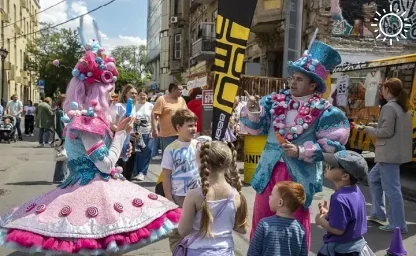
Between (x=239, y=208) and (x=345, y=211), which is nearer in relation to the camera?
(x=239, y=208)

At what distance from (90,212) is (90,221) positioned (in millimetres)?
61

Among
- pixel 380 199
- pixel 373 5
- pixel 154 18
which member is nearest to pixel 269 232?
pixel 380 199

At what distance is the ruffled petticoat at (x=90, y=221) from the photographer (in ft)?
9.58

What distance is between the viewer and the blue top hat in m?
3.47

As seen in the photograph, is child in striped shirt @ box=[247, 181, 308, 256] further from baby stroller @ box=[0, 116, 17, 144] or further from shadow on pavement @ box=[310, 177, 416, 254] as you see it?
baby stroller @ box=[0, 116, 17, 144]

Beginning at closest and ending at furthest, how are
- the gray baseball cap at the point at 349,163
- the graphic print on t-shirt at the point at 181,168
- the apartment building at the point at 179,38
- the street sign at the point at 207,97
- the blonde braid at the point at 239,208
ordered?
the blonde braid at the point at 239,208
the gray baseball cap at the point at 349,163
the graphic print on t-shirt at the point at 181,168
the street sign at the point at 207,97
the apartment building at the point at 179,38

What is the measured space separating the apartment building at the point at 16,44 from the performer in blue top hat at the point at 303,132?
1358 inches

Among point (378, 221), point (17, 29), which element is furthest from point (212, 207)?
point (17, 29)

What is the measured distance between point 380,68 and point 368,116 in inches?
44.8

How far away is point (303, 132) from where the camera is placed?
3.49 metres

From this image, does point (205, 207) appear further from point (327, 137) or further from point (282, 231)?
point (327, 137)

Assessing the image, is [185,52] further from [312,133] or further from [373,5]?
[312,133]

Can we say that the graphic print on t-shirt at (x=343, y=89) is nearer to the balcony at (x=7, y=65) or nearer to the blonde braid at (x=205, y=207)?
the blonde braid at (x=205, y=207)

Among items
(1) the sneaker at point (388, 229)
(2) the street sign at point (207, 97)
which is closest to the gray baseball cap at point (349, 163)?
(1) the sneaker at point (388, 229)
